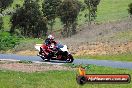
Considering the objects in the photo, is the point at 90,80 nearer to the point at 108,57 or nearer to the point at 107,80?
the point at 107,80

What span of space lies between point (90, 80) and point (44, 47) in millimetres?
23148

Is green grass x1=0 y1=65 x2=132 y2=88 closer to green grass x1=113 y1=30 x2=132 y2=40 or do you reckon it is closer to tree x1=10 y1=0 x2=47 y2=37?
green grass x1=113 y1=30 x2=132 y2=40

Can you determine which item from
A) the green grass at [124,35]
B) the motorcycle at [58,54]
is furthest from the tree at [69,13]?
the motorcycle at [58,54]

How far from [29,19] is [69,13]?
8.58 meters

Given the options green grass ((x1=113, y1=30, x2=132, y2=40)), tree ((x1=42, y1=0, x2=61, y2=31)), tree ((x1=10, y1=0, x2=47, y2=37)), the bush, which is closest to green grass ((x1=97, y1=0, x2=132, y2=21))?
tree ((x1=42, y1=0, x2=61, y2=31))

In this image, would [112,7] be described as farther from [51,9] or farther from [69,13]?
[69,13]

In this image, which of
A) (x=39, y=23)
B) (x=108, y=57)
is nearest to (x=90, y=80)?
(x=108, y=57)

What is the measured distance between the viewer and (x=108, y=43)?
158 ft

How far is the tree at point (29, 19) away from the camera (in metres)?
81.9

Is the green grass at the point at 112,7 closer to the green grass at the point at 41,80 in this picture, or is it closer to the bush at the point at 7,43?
the bush at the point at 7,43

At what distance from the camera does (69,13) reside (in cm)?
8106

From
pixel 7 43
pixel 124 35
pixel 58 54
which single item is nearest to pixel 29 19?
pixel 7 43

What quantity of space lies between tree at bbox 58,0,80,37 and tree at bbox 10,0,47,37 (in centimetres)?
463

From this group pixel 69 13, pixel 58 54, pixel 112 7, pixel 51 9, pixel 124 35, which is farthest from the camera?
pixel 112 7
